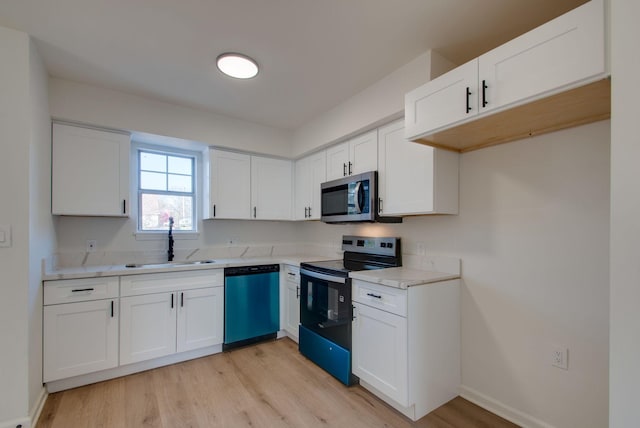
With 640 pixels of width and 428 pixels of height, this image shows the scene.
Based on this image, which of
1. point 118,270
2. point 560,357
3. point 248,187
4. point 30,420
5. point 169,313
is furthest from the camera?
point 248,187

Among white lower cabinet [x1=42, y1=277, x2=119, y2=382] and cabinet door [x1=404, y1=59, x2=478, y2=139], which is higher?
cabinet door [x1=404, y1=59, x2=478, y2=139]

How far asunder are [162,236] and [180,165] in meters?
0.86

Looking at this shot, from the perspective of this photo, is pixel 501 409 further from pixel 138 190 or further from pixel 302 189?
pixel 138 190

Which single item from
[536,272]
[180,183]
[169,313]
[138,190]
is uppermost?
[180,183]

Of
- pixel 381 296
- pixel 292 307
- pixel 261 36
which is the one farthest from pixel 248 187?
pixel 381 296

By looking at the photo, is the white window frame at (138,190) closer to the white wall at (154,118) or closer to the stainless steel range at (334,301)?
the white wall at (154,118)

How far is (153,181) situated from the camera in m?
3.25

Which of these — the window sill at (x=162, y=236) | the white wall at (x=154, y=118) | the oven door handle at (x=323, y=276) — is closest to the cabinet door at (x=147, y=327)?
the window sill at (x=162, y=236)

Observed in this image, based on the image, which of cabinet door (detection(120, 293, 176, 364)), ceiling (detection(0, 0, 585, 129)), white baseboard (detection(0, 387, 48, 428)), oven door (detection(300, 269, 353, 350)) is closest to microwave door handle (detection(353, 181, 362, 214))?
oven door (detection(300, 269, 353, 350))

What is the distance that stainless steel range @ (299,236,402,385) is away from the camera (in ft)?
7.84

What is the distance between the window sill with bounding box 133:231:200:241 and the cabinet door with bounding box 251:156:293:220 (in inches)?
29.4

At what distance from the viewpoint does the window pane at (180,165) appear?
11.1 feet

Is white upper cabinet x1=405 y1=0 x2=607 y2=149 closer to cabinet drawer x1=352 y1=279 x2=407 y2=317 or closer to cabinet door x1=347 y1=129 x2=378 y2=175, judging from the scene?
cabinet door x1=347 y1=129 x2=378 y2=175

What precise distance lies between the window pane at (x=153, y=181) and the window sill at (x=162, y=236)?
1.68ft
